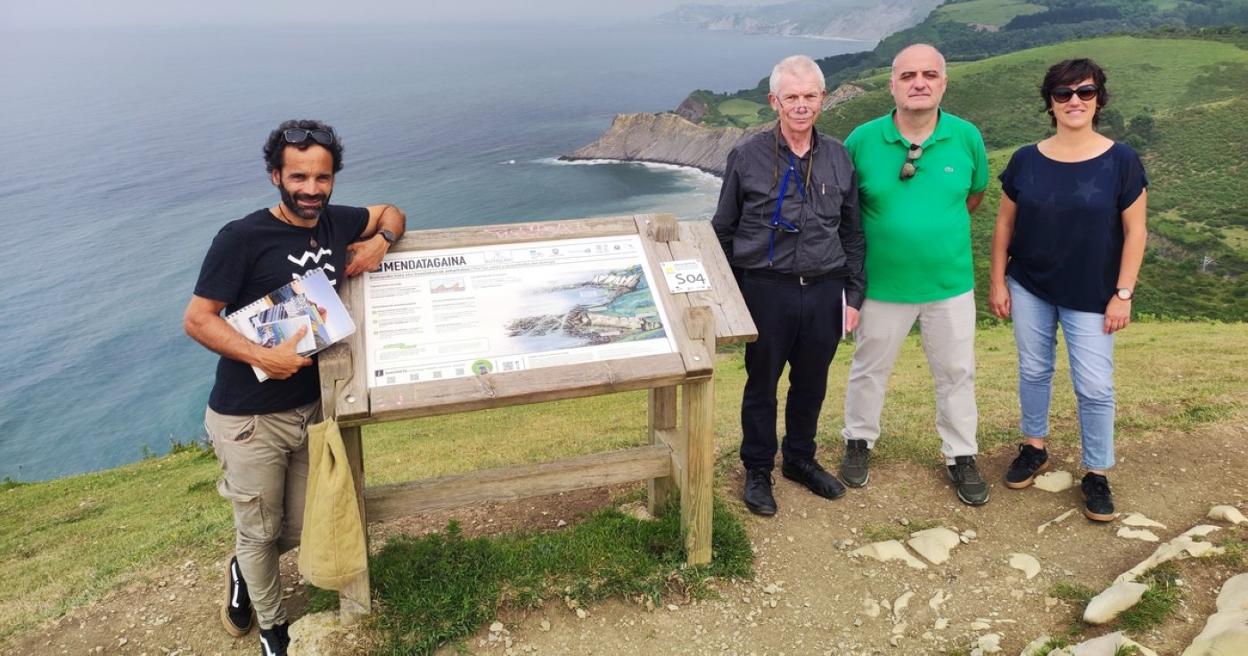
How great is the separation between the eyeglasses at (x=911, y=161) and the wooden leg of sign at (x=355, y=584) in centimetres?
380

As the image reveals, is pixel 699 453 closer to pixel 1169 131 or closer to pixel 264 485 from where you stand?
pixel 264 485

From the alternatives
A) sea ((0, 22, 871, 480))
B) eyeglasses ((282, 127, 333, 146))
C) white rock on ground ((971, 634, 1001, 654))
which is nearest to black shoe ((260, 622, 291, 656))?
eyeglasses ((282, 127, 333, 146))

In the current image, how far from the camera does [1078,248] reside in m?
5.21

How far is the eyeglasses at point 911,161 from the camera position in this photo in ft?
16.7

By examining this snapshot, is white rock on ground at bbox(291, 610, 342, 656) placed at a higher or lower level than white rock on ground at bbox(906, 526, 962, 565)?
higher

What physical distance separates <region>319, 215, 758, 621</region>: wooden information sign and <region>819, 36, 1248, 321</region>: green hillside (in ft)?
A: 43.3

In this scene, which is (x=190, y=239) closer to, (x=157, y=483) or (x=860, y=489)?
(x=157, y=483)

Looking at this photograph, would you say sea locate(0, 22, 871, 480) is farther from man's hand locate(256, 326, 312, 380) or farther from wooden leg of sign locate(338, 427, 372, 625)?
man's hand locate(256, 326, 312, 380)

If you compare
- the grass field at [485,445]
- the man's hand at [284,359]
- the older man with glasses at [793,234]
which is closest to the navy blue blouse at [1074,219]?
the older man with glasses at [793,234]

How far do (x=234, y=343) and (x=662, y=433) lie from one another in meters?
2.94

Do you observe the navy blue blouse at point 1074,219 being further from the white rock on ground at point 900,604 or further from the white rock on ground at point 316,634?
the white rock on ground at point 316,634

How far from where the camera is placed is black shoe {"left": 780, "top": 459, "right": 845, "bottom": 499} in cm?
601

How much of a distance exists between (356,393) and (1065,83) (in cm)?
480

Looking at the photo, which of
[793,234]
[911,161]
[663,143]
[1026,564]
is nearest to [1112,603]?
[1026,564]
